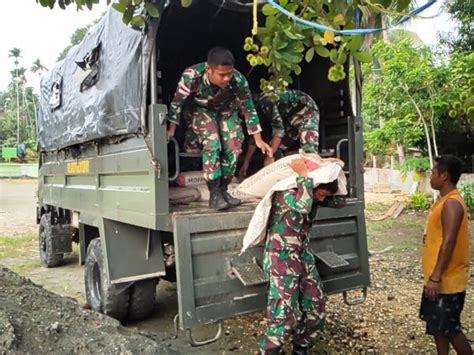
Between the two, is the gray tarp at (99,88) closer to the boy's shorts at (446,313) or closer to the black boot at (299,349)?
the black boot at (299,349)

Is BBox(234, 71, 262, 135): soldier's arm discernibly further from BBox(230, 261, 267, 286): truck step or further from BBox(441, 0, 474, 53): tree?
BBox(441, 0, 474, 53): tree

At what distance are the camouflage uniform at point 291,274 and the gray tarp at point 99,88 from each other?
4.06 ft

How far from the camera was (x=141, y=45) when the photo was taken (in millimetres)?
3377

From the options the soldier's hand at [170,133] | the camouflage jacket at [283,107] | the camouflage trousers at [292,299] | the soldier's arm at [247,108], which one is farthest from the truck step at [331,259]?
the soldier's hand at [170,133]

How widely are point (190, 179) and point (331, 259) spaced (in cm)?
124

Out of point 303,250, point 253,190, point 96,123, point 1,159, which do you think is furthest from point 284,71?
point 1,159

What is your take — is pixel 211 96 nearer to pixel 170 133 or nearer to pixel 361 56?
pixel 170 133

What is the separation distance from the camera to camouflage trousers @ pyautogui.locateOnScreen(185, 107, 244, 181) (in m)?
3.43

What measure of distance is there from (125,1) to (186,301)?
1.74 m

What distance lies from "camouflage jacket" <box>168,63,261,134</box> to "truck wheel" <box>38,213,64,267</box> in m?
4.06

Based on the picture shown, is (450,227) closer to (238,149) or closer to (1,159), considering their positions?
(238,149)

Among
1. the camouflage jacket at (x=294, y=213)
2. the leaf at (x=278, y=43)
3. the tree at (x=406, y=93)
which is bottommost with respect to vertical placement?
the camouflage jacket at (x=294, y=213)

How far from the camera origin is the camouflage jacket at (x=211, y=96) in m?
3.46

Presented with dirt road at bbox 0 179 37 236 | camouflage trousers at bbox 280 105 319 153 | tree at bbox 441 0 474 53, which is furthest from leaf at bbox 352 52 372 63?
dirt road at bbox 0 179 37 236
